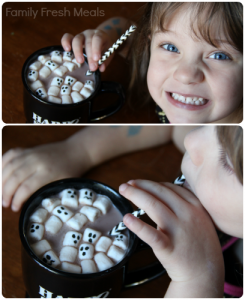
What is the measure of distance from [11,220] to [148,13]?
57 centimetres

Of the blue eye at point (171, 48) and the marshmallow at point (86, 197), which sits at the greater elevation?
the blue eye at point (171, 48)

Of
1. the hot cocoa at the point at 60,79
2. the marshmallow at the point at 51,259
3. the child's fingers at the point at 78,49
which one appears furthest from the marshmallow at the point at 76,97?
the marshmallow at the point at 51,259

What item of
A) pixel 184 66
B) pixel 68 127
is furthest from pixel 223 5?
pixel 68 127

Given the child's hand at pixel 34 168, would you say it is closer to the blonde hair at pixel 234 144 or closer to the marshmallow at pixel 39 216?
the marshmallow at pixel 39 216

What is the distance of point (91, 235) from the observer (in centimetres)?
50

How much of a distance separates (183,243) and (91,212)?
17 centimetres

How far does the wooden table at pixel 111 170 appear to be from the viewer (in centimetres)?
57

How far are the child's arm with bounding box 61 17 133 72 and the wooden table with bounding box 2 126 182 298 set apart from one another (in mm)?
201

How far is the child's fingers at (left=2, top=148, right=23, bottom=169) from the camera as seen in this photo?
2.37 ft

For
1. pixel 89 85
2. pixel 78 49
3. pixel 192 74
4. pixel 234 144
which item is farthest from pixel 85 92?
pixel 234 144

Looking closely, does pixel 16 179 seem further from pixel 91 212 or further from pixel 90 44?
pixel 90 44

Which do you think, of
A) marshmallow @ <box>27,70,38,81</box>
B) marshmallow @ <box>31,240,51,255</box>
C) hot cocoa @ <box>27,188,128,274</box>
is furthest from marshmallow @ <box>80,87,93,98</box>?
marshmallow @ <box>31,240,51,255</box>

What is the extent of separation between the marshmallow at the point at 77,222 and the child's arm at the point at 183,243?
8 centimetres

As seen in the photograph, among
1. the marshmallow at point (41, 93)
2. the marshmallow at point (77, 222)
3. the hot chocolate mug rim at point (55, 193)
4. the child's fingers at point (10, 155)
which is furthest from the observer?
the child's fingers at point (10, 155)
